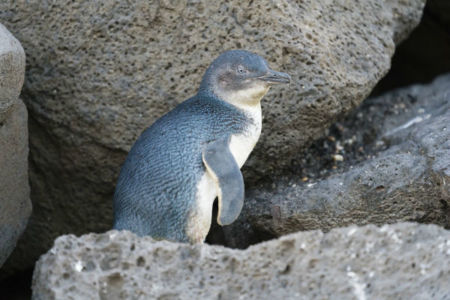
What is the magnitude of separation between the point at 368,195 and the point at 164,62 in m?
1.00

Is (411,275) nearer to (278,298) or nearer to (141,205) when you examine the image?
(278,298)

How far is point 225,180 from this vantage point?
8.34ft

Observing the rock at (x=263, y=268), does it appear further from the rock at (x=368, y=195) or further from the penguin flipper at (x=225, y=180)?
the rock at (x=368, y=195)

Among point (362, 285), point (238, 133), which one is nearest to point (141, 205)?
point (238, 133)

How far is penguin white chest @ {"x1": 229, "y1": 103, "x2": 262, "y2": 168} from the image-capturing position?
2725 mm

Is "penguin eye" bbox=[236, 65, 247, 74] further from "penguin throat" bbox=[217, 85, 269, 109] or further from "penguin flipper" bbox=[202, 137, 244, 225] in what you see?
"penguin flipper" bbox=[202, 137, 244, 225]

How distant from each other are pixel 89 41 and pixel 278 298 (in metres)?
1.56

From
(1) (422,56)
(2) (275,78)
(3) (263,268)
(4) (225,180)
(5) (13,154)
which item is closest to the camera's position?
(3) (263,268)

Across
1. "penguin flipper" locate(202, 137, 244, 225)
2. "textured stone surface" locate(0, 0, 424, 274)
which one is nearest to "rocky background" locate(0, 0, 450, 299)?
"textured stone surface" locate(0, 0, 424, 274)

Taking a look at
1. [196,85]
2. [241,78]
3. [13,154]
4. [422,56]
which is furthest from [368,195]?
[422,56]

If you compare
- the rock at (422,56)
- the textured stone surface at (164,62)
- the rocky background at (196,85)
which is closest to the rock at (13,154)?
the rocky background at (196,85)

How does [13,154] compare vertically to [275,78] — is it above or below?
below

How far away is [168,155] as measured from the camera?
2594 millimetres

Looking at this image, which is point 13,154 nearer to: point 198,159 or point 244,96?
point 198,159
